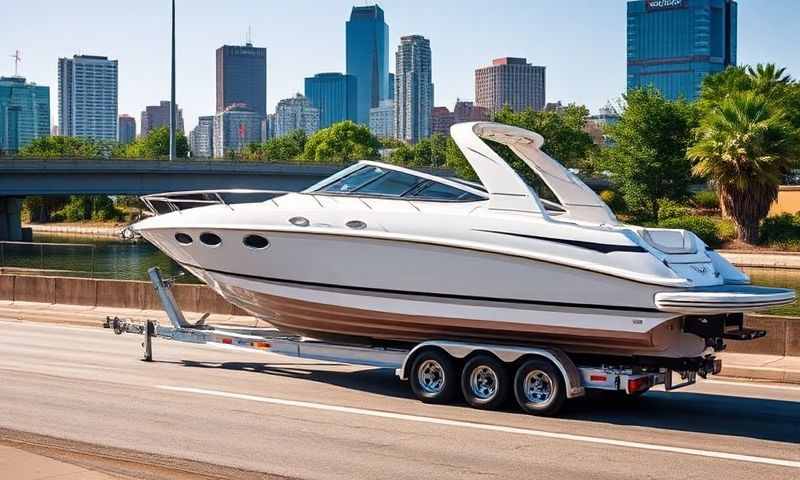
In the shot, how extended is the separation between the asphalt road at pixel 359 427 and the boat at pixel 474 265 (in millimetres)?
967

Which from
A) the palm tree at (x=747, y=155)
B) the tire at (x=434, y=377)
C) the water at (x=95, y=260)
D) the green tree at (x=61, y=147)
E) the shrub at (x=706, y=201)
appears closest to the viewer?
the tire at (x=434, y=377)

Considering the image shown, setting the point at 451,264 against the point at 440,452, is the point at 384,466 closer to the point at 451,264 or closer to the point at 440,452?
the point at 440,452

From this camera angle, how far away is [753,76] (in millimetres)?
70688

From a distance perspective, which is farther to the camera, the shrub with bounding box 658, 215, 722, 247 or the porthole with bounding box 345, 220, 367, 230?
the shrub with bounding box 658, 215, 722, 247

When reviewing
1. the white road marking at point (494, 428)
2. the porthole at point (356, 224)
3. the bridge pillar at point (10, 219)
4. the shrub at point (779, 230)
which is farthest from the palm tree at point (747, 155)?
the bridge pillar at point (10, 219)

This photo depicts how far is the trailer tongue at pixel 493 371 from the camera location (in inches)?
505

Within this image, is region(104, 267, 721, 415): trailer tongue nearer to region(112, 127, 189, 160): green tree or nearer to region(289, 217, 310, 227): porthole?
region(289, 217, 310, 227): porthole

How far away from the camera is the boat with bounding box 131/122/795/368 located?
12.6 m

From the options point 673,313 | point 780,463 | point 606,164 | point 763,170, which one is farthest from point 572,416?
point 606,164

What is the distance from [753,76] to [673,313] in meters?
62.7

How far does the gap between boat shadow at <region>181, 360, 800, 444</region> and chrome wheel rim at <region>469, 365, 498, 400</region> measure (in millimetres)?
304

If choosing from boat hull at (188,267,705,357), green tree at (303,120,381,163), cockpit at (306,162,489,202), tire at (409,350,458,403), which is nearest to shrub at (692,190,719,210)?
cockpit at (306,162,489,202)

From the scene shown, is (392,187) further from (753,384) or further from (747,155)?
(747,155)

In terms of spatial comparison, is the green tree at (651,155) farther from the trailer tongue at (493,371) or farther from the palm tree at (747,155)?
the trailer tongue at (493,371)
